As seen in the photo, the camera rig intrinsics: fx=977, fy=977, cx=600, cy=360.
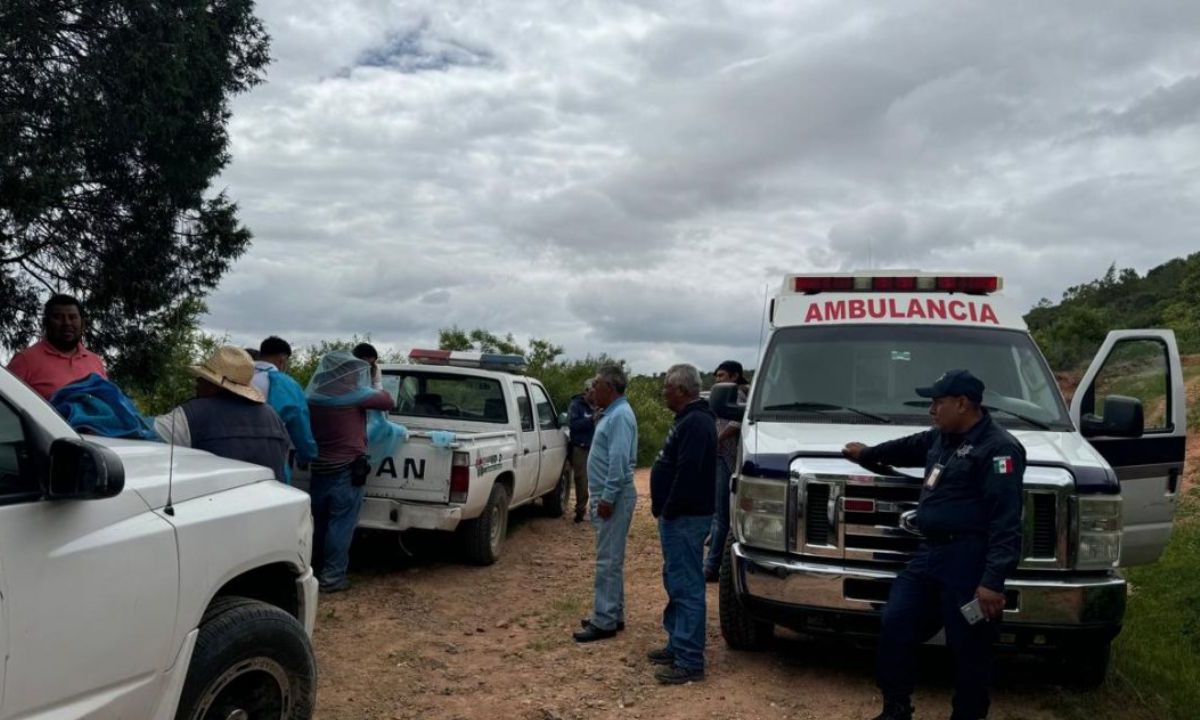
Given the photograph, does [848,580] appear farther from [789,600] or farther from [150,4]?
[150,4]

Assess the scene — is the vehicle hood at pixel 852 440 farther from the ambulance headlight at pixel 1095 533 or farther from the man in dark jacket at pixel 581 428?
the man in dark jacket at pixel 581 428

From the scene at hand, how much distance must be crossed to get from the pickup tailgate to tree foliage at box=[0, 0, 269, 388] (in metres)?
3.28

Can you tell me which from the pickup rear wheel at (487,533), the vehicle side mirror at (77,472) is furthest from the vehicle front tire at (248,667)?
the pickup rear wheel at (487,533)

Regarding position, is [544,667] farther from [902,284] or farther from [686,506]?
Answer: [902,284]

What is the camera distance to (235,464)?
3920 mm

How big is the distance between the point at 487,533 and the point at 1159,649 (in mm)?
4997

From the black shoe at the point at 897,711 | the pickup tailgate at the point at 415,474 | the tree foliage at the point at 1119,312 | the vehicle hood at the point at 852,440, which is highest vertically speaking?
the tree foliage at the point at 1119,312

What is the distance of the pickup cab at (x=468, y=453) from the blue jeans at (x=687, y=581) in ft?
8.32

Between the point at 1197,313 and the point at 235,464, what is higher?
the point at 1197,313

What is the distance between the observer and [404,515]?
301 inches

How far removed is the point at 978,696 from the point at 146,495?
3.53 meters

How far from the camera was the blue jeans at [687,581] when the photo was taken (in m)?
5.43

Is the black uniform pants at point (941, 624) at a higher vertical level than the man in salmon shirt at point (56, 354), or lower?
lower

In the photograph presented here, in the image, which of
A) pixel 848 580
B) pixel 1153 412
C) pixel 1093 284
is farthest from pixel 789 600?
pixel 1093 284
